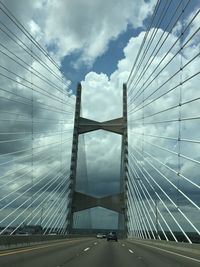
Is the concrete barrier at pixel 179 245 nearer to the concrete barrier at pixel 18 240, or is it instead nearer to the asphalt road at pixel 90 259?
the asphalt road at pixel 90 259

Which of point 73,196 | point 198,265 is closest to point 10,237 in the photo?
point 198,265

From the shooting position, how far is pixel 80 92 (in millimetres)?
70188

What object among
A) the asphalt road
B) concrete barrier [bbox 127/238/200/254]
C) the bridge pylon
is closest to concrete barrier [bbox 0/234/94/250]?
the asphalt road

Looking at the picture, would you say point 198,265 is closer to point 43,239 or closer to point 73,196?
point 43,239

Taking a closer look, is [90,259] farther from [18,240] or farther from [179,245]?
[179,245]

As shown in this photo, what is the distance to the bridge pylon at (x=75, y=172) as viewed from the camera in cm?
6588

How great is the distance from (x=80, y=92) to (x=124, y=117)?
6667 millimetres

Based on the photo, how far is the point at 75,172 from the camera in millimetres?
66312

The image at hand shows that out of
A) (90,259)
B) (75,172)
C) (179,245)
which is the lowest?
(179,245)

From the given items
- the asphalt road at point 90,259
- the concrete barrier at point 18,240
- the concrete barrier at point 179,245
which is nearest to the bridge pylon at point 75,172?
the concrete barrier at point 18,240

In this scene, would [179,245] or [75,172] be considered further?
[75,172]

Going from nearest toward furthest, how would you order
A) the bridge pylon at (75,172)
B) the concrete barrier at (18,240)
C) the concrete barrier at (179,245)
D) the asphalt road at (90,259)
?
1. the asphalt road at (90,259)
2. the concrete barrier at (18,240)
3. the concrete barrier at (179,245)
4. the bridge pylon at (75,172)

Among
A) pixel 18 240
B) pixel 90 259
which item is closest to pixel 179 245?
pixel 18 240

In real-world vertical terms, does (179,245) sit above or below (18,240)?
below
